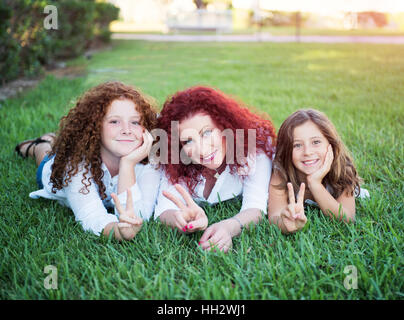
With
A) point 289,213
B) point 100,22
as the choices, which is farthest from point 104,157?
point 100,22

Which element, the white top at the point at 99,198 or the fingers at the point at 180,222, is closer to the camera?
the fingers at the point at 180,222

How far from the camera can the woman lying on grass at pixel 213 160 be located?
90.5 inches

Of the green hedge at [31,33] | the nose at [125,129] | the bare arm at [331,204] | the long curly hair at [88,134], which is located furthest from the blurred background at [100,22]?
the bare arm at [331,204]

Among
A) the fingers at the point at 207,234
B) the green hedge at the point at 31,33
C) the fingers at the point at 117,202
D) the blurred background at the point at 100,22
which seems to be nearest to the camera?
the fingers at the point at 117,202

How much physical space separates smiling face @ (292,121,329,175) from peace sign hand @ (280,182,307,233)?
1.14ft

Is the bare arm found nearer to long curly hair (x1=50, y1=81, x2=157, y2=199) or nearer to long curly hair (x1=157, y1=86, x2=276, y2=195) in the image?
long curly hair (x1=157, y1=86, x2=276, y2=195)

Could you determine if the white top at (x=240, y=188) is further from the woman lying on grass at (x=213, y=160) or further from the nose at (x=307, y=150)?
the nose at (x=307, y=150)

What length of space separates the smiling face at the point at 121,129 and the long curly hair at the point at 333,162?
908 mm

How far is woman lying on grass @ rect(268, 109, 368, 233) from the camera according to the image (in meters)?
2.35

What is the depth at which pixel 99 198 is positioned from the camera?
2459mm

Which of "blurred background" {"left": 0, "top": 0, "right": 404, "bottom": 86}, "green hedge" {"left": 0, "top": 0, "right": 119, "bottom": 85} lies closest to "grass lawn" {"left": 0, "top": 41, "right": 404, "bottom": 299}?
"green hedge" {"left": 0, "top": 0, "right": 119, "bottom": 85}

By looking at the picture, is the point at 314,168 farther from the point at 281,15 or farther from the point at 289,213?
the point at 281,15

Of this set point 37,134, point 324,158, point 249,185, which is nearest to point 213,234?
point 249,185
